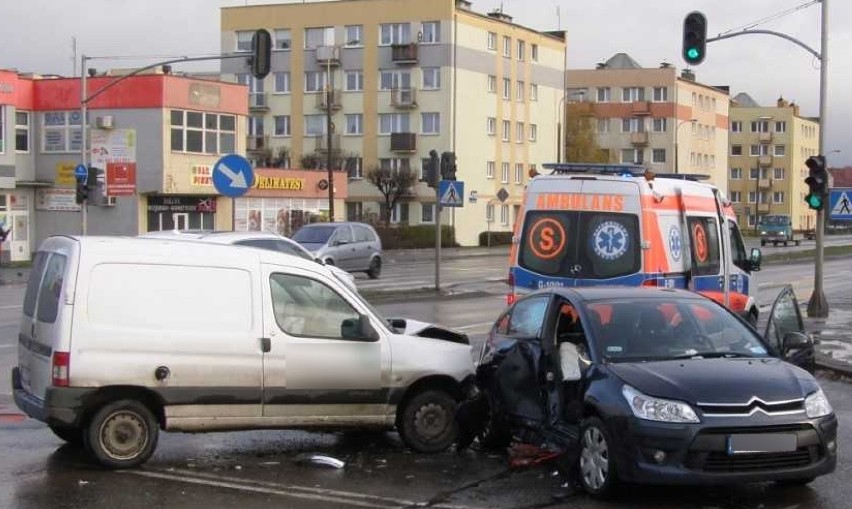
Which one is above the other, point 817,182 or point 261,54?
point 261,54

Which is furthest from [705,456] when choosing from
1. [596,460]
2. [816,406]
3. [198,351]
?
[198,351]

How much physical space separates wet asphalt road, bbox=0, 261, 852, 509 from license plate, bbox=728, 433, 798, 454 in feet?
1.61

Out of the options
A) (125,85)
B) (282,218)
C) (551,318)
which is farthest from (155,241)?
(282,218)

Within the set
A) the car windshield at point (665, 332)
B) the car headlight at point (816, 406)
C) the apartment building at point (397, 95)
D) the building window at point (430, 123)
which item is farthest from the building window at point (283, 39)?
the car headlight at point (816, 406)

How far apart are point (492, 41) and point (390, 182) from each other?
12.0 metres

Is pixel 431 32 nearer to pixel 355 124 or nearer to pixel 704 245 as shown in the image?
pixel 355 124

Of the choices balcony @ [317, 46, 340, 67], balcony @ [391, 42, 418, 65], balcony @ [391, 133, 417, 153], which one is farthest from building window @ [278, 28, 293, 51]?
balcony @ [391, 133, 417, 153]

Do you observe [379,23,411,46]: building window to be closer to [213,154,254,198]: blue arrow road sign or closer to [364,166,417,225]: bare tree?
[364,166,417,225]: bare tree

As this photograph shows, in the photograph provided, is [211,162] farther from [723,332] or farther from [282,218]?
[723,332]

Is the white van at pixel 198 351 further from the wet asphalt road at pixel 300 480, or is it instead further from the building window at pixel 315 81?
the building window at pixel 315 81

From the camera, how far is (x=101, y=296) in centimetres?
864

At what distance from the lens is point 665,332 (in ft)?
28.6

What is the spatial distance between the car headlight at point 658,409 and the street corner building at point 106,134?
146 feet

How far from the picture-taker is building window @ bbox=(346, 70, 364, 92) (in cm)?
7500
